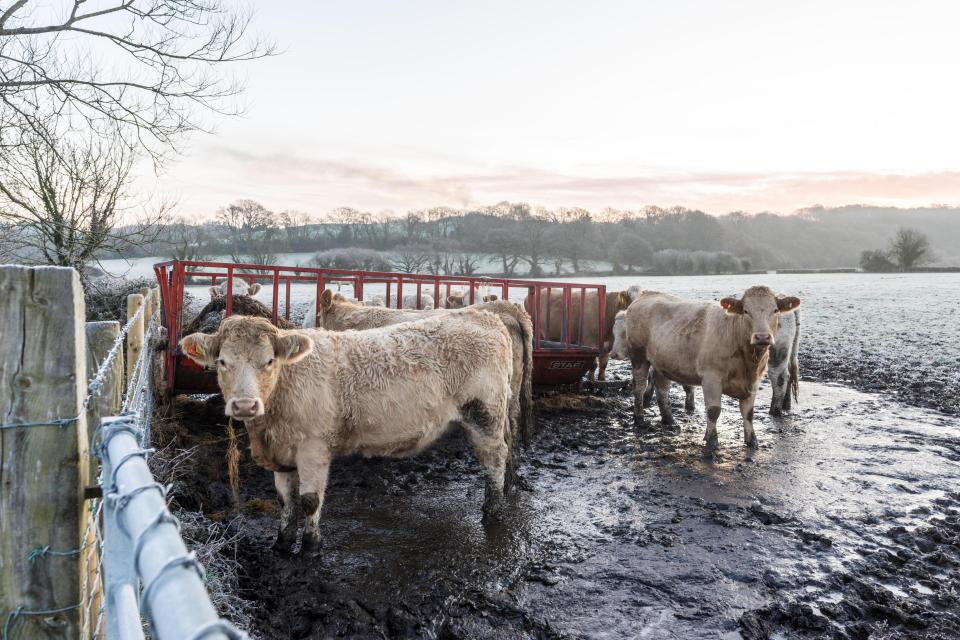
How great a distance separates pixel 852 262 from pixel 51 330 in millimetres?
114309

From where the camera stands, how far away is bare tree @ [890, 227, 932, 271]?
60.3 meters

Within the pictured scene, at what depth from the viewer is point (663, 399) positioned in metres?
9.15

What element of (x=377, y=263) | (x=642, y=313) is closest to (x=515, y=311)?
(x=642, y=313)

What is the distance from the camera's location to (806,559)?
4676 mm

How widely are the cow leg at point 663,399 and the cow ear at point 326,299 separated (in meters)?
5.11

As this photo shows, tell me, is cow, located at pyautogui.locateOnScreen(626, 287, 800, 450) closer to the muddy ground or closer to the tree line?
the muddy ground

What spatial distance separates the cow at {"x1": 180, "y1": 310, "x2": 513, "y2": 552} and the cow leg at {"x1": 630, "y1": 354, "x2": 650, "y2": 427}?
397 cm

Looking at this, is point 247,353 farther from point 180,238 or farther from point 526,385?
point 180,238

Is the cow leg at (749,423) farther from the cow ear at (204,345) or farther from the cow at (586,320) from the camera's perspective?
the cow ear at (204,345)

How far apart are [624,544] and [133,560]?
456cm

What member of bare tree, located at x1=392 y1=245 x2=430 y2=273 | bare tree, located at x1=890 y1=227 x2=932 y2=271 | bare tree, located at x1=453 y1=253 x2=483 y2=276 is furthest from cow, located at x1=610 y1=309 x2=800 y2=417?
bare tree, located at x1=890 y1=227 x2=932 y2=271

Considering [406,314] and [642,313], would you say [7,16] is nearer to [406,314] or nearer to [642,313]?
[406,314]

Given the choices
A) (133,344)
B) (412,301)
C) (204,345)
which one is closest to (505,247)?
(412,301)

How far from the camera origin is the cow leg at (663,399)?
29.8 ft
